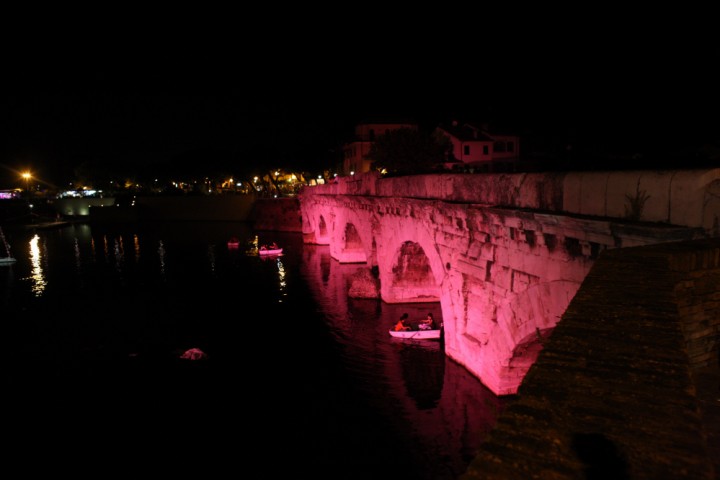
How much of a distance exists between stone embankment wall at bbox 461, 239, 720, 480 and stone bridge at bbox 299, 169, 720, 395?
2332 mm

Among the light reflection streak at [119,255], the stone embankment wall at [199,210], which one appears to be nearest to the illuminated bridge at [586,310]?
the light reflection streak at [119,255]

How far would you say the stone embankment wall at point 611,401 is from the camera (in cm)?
273

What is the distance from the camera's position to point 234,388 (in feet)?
54.6

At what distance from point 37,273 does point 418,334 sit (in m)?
35.7

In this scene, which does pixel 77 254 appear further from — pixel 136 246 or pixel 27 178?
pixel 27 178

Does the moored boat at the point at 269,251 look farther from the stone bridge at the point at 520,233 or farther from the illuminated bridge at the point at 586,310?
the illuminated bridge at the point at 586,310

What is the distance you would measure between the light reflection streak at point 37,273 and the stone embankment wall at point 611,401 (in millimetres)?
36322

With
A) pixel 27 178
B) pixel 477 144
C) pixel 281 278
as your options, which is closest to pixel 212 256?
pixel 281 278

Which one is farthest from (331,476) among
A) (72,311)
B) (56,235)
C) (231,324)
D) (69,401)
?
(56,235)

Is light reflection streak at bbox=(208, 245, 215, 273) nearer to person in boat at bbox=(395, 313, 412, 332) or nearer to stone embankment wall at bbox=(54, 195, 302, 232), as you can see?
stone embankment wall at bbox=(54, 195, 302, 232)

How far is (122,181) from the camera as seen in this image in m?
112

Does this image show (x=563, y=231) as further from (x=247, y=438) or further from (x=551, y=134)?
(x=551, y=134)

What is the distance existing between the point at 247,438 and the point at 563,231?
974cm

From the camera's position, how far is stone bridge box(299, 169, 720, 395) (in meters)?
7.28
